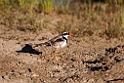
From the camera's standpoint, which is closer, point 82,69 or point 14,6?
point 82,69

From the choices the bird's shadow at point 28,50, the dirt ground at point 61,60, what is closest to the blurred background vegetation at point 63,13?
the dirt ground at point 61,60

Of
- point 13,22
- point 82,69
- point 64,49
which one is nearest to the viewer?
point 82,69

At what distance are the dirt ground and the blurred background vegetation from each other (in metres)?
0.29

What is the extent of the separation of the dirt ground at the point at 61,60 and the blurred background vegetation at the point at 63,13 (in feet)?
0.94

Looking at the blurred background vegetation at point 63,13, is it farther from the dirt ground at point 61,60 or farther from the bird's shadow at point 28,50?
the bird's shadow at point 28,50

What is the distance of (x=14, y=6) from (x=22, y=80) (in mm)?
3794

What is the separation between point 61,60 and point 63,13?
334 cm

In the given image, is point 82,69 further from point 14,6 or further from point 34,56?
point 14,6

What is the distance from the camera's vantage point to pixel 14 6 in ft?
37.9

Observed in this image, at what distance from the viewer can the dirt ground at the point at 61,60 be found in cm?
827

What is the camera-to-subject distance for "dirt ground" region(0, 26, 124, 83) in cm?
827

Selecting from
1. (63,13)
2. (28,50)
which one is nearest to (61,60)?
(28,50)

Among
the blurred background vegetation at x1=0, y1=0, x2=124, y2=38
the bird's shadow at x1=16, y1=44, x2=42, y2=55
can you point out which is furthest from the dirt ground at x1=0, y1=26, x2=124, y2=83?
the blurred background vegetation at x1=0, y1=0, x2=124, y2=38

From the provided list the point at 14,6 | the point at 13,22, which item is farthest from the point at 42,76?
the point at 14,6
